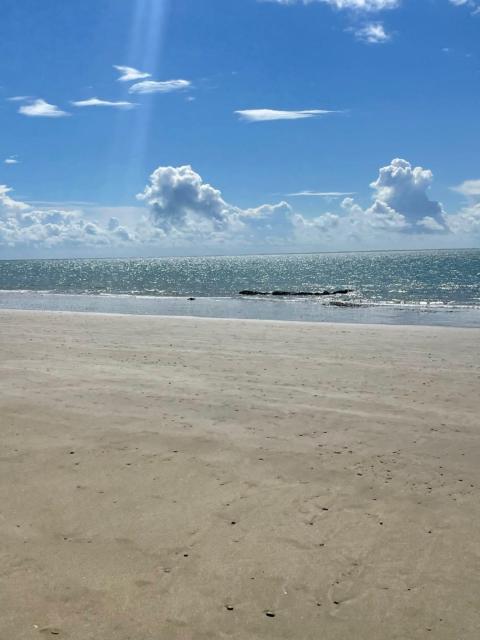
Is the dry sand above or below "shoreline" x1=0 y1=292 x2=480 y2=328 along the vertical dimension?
below

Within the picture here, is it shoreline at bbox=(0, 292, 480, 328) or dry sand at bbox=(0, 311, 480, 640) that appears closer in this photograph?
dry sand at bbox=(0, 311, 480, 640)

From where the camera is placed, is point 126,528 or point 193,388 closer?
point 126,528

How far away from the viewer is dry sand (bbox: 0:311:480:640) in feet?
15.0

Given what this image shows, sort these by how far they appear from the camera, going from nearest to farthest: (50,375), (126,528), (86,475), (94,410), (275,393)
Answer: (126,528) < (86,475) < (94,410) < (275,393) < (50,375)

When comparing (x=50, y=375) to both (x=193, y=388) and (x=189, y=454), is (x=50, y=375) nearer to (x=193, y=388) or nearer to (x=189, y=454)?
(x=193, y=388)

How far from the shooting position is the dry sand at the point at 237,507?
456cm

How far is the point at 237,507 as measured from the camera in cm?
632

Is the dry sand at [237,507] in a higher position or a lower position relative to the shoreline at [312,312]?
lower

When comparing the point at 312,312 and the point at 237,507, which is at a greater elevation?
the point at 312,312

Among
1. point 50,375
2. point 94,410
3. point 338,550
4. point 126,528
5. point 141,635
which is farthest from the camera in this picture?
point 50,375

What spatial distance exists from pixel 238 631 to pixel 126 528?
192 cm

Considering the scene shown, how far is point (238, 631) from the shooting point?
4.35m

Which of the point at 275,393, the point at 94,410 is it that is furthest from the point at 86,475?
the point at 275,393

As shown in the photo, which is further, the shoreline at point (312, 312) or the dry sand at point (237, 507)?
the shoreline at point (312, 312)
